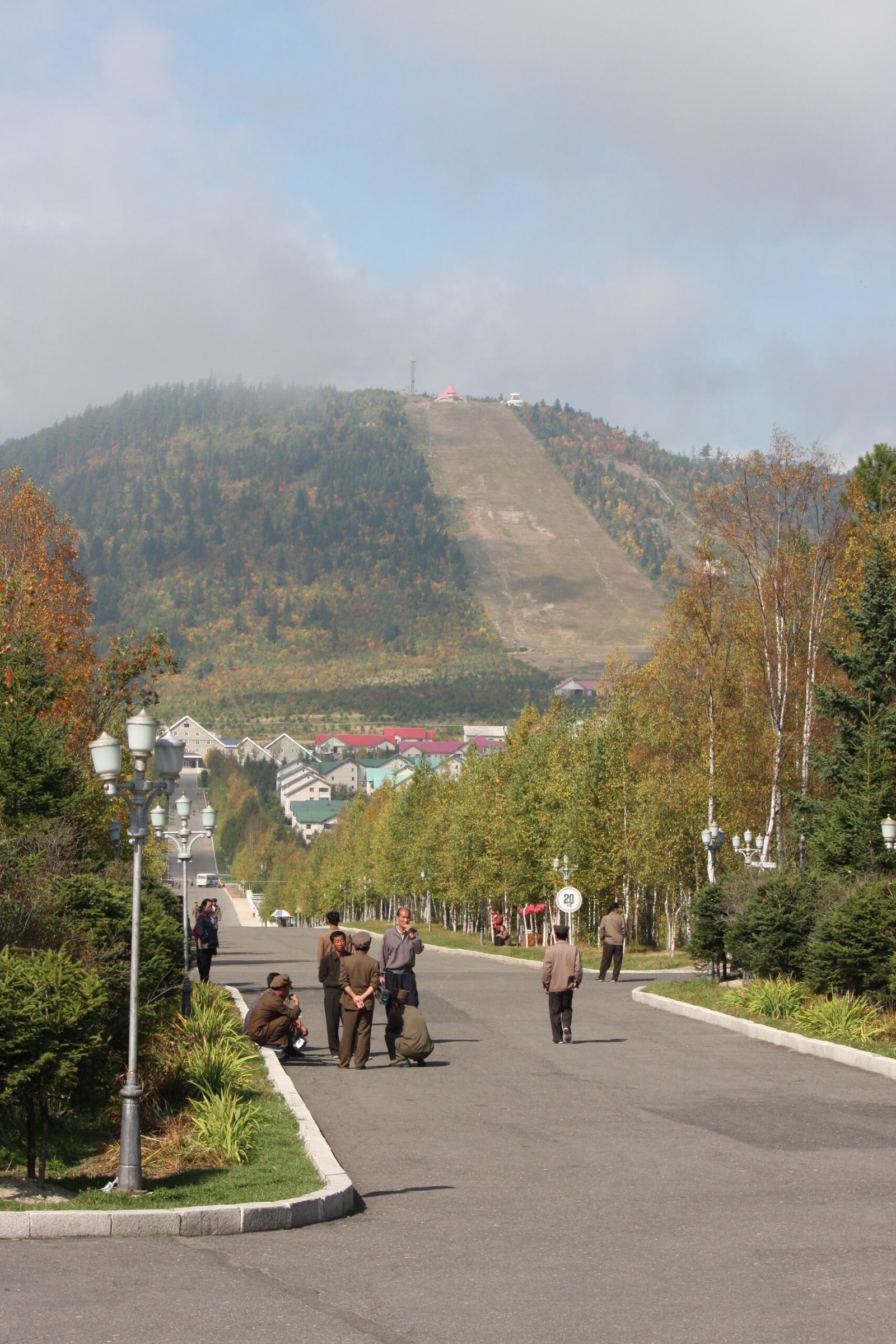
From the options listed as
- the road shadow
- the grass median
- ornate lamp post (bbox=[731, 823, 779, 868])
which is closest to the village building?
Result: ornate lamp post (bbox=[731, 823, 779, 868])

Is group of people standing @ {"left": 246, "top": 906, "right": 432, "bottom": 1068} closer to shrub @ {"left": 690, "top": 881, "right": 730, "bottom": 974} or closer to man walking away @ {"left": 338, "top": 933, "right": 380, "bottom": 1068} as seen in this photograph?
man walking away @ {"left": 338, "top": 933, "right": 380, "bottom": 1068}

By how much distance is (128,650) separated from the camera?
32375mm

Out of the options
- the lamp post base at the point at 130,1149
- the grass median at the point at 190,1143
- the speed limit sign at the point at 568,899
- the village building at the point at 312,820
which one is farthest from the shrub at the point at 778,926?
the village building at the point at 312,820

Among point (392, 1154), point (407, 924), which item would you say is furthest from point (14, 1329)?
point (407, 924)

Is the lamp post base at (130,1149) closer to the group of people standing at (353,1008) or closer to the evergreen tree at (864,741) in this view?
the group of people standing at (353,1008)

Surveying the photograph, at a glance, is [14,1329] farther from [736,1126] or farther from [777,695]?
[777,695]

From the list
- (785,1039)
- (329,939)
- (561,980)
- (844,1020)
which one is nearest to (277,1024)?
(329,939)

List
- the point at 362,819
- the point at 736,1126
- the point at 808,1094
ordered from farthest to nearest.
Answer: the point at 362,819
the point at 808,1094
the point at 736,1126

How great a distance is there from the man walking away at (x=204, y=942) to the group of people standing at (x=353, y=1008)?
25.1 ft

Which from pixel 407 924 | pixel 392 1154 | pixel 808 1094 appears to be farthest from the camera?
pixel 407 924

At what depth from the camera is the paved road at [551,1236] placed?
6.94 meters

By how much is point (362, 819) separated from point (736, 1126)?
90048 mm

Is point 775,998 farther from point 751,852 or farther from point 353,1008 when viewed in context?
point 751,852

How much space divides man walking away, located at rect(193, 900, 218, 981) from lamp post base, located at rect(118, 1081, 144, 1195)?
16.0 metres
